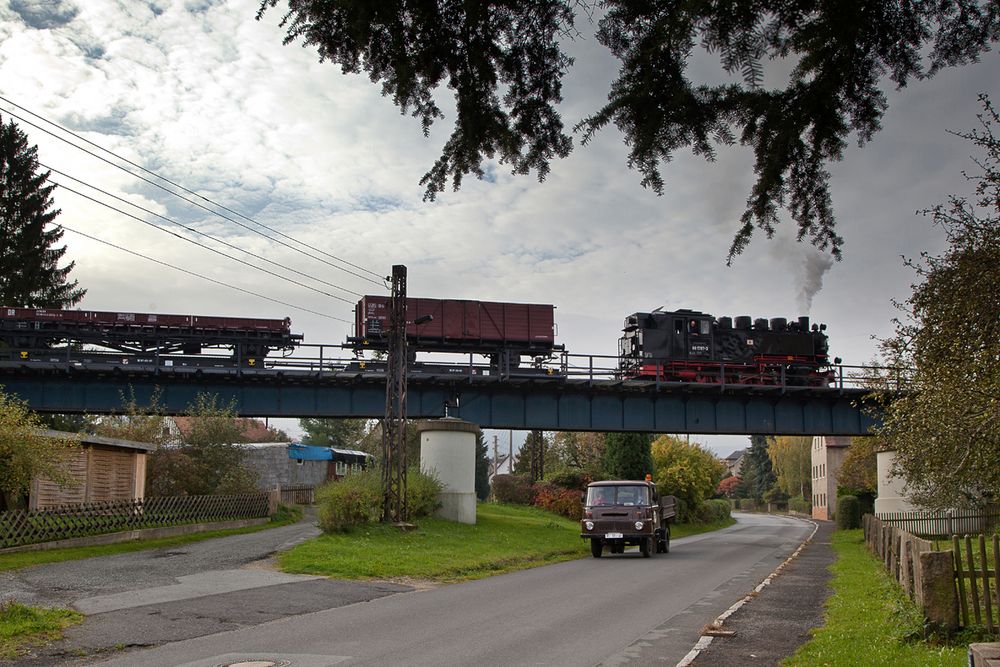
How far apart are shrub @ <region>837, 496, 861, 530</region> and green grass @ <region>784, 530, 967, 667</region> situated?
35.4 meters

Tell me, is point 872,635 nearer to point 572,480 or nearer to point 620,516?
point 620,516

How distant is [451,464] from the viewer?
3347cm

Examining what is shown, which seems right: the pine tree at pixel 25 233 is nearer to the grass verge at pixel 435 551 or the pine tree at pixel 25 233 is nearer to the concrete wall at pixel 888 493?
the grass verge at pixel 435 551

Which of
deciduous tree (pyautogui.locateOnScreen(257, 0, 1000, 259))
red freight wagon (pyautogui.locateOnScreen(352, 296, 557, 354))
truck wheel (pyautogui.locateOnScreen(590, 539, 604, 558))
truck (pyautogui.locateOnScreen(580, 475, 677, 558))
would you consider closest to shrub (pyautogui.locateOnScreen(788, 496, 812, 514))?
red freight wagon (pyautogui.locateOnScreen(352, 296, 557, 354))

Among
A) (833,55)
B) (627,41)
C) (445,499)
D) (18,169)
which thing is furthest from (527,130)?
(18,169)

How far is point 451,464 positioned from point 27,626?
2224 cm

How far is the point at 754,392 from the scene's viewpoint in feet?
137

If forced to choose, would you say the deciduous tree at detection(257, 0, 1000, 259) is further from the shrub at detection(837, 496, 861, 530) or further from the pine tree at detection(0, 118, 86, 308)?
the pine tree at detection(0, 118, 86, 308)

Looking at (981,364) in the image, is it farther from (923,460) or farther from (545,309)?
(545,309)

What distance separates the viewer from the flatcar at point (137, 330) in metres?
44.0

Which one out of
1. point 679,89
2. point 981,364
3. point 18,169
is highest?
point 18,169

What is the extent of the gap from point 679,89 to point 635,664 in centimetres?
687

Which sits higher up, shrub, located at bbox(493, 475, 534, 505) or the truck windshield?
the truck windshield

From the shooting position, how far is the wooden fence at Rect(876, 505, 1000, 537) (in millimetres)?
35922
